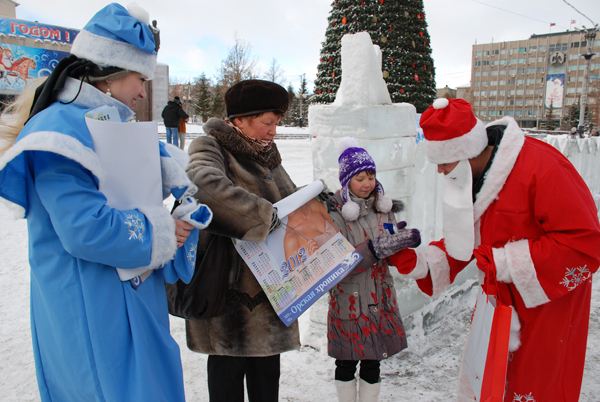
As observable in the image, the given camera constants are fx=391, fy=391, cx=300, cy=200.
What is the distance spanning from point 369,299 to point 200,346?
92 cm

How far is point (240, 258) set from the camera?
6.00 feet

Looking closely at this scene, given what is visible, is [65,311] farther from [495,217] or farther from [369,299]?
[495,217]

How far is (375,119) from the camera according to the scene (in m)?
2.84

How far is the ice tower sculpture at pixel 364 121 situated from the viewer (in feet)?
9.27

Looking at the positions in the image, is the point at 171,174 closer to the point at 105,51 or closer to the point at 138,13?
the point at 105,51

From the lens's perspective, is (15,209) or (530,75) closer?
(15,209)

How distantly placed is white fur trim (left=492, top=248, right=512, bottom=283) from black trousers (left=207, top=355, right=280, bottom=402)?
1.13m

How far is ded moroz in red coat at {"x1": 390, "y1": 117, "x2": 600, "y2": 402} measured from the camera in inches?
61.6

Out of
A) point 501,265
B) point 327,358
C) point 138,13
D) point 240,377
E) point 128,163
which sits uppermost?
point 138,13

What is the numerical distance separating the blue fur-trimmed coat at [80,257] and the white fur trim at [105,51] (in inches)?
3.9

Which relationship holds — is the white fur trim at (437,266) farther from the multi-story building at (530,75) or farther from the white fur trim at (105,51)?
the multi-story building at (530,75)

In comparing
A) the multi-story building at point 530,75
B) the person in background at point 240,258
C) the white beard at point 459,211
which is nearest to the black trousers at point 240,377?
the person in background at point 240,258

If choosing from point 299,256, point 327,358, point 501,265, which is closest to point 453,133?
point 501,265

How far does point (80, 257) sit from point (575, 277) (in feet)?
5.98
